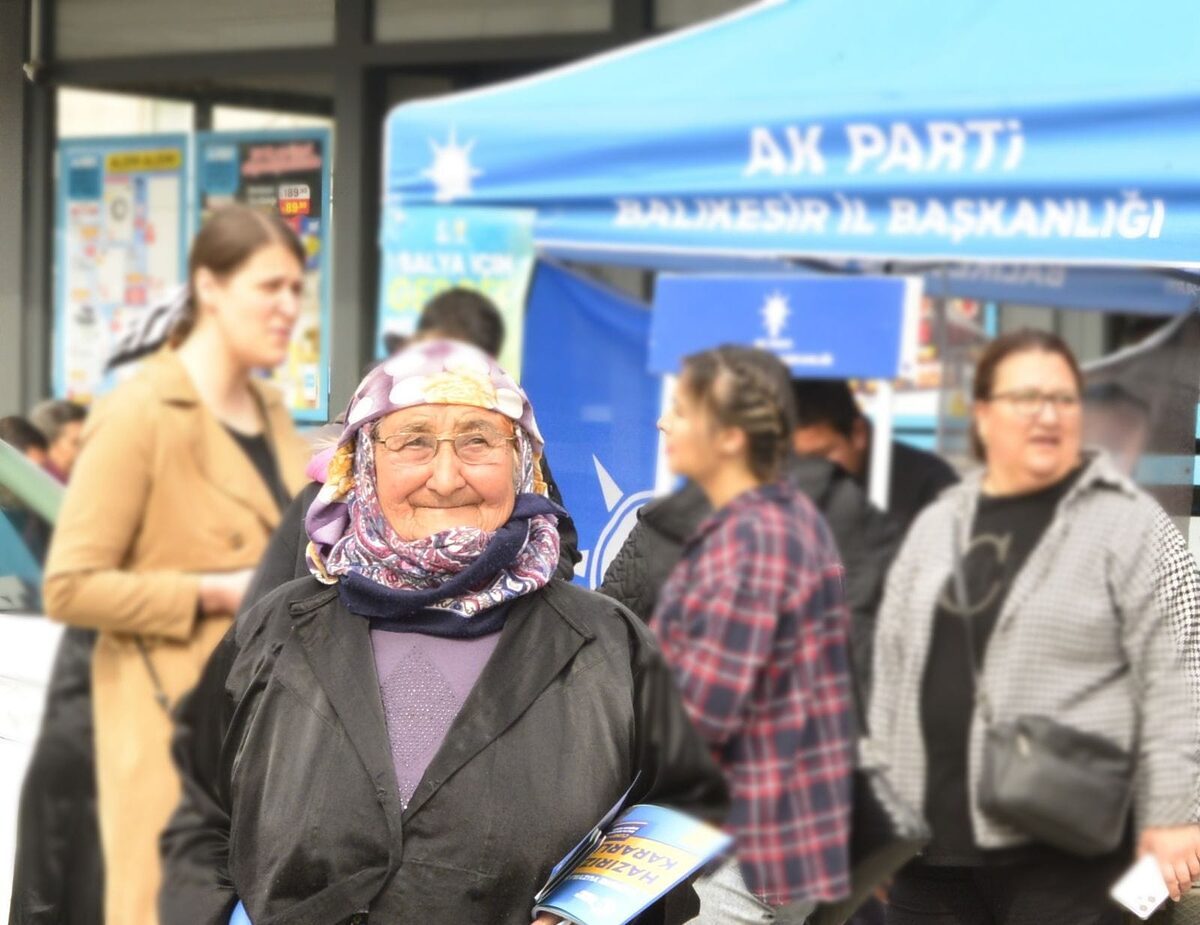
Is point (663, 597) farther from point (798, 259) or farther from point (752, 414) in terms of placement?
point (798, 259)

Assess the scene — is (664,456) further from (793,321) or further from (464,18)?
(464,18)

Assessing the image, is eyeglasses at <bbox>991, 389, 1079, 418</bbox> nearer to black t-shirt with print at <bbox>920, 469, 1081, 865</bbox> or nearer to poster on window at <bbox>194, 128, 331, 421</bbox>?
black t-shirt with print at <bbox>920, 469, 1081, 865</bbox>

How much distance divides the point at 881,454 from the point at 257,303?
0.60 metres

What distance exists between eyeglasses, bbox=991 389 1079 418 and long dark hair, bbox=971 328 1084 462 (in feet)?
0.05

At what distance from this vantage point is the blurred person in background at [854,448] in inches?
64.8

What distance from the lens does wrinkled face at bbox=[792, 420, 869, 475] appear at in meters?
1.65

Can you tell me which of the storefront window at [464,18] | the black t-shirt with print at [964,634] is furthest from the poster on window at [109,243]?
the black t-shirt with print at [964,634]

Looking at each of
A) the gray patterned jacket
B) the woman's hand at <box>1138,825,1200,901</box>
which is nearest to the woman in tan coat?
the gray patterned jacket

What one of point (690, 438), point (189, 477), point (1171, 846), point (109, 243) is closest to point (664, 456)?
point (690, 438)

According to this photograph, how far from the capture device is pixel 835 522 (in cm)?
166

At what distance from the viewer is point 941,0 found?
187 centimetres

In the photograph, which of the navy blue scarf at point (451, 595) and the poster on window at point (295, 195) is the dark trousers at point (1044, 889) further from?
the poster on window at point (295, 195)

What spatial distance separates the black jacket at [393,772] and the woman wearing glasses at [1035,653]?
0.59 m

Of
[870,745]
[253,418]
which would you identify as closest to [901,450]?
[870,745]
